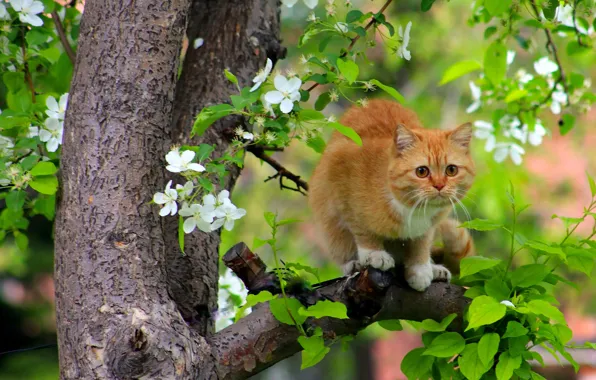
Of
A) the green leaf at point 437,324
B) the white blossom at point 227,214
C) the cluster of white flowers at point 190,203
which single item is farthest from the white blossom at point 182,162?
the green leaf at point 437,324

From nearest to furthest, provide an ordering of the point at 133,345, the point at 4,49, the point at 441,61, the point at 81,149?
the point at 133,345 < the point at 81,149 < the point at 4,49 < the point at 441,61

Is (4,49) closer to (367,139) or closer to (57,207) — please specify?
(57,207)

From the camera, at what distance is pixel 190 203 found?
66.9 inches

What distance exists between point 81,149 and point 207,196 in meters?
0.34

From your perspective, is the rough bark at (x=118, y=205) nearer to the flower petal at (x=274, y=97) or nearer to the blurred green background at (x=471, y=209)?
the flower petal at (x=274, y=97)

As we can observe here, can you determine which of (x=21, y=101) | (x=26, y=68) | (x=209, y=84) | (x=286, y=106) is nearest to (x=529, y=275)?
(x=286, y=106)

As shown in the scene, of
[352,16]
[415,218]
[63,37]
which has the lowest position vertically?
[415,218]

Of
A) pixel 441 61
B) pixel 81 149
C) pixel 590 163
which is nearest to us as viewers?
pixel 81 149

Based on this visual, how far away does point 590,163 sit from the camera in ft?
20.8

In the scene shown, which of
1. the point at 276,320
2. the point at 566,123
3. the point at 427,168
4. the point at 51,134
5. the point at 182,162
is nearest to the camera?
the point at 182,162

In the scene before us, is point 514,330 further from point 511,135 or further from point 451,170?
point 511,135

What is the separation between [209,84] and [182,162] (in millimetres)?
628

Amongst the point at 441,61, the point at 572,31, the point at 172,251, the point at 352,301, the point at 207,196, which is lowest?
the point at 352,301

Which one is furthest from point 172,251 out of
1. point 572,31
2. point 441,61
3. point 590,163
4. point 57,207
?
point 590,163
